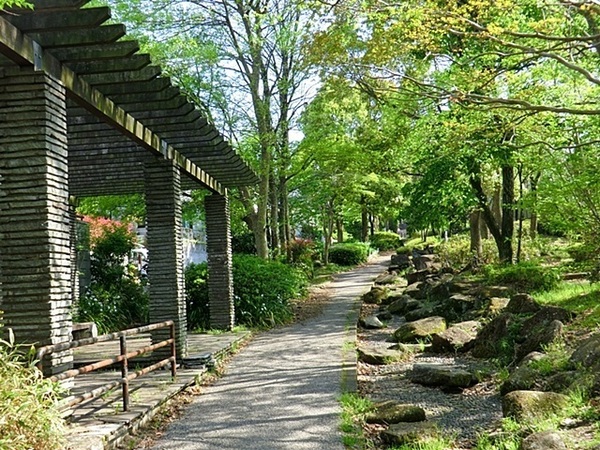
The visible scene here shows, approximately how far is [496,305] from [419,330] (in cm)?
173

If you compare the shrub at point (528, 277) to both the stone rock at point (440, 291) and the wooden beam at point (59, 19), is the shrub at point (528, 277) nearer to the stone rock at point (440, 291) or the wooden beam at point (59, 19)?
the stone rock at point (440, 291)

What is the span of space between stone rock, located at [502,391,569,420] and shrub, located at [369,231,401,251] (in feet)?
123

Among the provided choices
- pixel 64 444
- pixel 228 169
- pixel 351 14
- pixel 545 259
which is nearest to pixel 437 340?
pixel 228 169

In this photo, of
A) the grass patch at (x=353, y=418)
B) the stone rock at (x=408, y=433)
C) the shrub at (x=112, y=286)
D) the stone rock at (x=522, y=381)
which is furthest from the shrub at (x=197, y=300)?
the stone rock at (x=408, y=433)

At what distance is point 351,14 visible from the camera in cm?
899

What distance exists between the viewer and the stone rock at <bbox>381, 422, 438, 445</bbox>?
520 cm

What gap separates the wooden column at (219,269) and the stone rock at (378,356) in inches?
139

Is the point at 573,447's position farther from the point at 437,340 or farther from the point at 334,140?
the point at 334,140

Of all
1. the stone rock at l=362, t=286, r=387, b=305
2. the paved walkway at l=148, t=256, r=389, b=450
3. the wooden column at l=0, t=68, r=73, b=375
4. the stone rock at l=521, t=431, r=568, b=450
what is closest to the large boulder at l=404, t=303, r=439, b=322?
the paved walkway at l=148, t=256, r=389, b=450

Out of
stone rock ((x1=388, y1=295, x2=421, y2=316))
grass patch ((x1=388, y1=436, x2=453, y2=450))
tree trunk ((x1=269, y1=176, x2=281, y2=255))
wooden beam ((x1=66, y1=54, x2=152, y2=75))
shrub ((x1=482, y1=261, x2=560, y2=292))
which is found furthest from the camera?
tree trunk ((x1=269, y1=176, x2=281, y2=255))

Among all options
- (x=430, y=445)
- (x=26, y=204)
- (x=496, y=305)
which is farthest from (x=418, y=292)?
(x=26, y=204)

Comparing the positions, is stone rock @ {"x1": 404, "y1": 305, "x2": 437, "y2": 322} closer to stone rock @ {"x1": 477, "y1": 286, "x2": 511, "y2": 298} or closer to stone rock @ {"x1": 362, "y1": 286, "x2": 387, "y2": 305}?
stone rock @ {"x1": 477, "y1": 286, "x2": 511, "y2": 298}

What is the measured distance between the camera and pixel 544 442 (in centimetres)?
441

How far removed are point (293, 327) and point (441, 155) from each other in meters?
5.28
